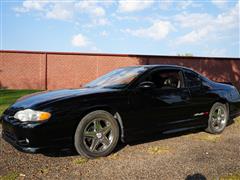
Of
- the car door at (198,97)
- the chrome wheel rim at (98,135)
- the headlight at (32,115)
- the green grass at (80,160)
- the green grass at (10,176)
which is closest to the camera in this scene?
the green grass at (10,176)

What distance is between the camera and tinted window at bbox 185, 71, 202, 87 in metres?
5.54

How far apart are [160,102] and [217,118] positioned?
1829 millimetres

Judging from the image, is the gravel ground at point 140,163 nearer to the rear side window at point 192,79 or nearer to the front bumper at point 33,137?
the front bumper at point 33,137

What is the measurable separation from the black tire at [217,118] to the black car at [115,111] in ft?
0.07

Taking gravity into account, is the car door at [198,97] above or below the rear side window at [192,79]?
below

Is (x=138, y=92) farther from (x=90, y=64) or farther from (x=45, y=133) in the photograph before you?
(x=90, y=64)

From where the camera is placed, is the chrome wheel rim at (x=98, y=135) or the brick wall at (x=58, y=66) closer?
the chrome wheel rim at (x=98, y=135)

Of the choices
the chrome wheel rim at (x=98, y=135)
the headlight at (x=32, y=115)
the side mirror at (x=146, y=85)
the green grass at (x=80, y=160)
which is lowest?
the green grass at (x=80, y=160)

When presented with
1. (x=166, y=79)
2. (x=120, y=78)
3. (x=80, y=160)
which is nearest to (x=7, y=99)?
(x=120, y=78)

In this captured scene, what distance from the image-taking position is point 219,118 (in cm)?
604

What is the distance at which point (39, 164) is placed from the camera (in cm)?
400

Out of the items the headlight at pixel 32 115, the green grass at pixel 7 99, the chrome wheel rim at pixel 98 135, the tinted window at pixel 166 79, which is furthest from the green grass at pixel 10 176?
the green grass at pixel 7 99

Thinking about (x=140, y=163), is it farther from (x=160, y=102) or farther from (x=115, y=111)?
(x=160, y=102)

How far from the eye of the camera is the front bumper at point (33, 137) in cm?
373
